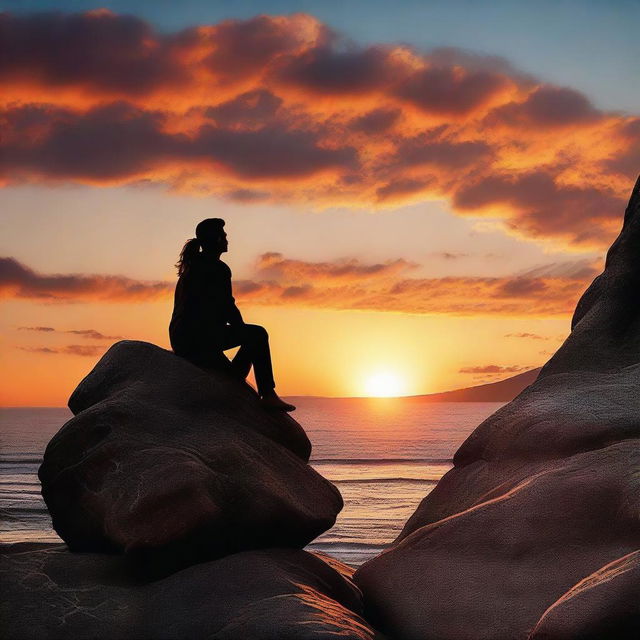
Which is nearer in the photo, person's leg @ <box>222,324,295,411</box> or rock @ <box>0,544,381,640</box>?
rock @ <box>0,544,381,640</box>

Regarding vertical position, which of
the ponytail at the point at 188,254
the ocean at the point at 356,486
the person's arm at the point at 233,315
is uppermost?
the ponytail at the point at 188,254

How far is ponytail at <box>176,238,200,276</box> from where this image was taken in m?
9.78

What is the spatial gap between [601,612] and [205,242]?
5740mm

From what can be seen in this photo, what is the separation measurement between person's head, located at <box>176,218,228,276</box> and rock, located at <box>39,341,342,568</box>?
1072 millimetres

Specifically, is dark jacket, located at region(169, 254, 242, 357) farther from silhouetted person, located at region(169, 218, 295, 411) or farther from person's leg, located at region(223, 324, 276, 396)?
person's leg, located at region(223, 324, 276, 396)

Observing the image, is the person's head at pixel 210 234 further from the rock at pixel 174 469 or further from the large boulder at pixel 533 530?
the large boulder at pixel 533 530

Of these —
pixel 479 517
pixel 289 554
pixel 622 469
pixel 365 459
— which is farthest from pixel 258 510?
pixel 365 459

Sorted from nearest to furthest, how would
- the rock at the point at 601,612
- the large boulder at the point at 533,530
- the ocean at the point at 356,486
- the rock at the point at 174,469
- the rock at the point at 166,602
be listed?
1. the rock at the point at 601,612
2. the rock at the point at 166,602
3. the large boulder at the point at 533,530
4. the rock at the point at 174,469
5. the ocean at the point at 356,486

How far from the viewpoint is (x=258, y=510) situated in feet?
27.6

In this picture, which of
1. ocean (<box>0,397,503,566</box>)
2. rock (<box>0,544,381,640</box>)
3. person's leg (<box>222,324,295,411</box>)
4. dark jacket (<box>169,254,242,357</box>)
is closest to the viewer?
rock (<box>0,544,381,640</box>)

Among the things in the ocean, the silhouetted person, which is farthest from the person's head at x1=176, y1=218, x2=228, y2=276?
the ocean

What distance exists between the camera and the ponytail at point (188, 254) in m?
9.78

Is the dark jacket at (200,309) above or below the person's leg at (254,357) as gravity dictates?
above

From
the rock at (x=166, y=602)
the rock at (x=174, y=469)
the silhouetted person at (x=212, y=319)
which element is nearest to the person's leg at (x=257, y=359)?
the silhouetted person at (x=212, y=319)
